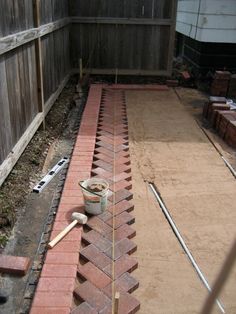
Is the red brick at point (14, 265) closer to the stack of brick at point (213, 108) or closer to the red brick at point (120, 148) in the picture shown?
the red brick at point (120, 148)

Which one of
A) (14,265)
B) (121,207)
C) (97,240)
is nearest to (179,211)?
(121,207)

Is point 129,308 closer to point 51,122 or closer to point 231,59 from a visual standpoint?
point 51,122

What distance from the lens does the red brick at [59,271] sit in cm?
248

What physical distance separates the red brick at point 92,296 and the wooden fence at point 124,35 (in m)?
6.53

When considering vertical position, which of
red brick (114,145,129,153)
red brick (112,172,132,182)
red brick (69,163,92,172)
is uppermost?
red brick (69,163,92,172)

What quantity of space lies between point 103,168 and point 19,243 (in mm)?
1462

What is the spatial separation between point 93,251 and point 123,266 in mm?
281

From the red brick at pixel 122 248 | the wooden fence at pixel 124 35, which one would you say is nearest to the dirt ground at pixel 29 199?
the red brick at pixel 122 248

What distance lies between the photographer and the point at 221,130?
5359mm

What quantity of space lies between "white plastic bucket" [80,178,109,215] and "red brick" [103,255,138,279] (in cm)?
58

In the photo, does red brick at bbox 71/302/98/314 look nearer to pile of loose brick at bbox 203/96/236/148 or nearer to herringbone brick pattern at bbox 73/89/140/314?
herringbone brick pattern at bbox 73/89/140/314

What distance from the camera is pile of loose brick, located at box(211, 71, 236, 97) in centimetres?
721

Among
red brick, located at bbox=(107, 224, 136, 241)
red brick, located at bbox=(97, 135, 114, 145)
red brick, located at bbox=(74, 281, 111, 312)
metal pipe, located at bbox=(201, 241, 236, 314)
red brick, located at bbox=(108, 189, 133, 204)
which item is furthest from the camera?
red brick, located at bbox=(97, 135, 114, 145)

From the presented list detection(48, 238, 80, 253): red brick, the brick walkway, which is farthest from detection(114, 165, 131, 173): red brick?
detection(48, 238, 80, 253): red brick
